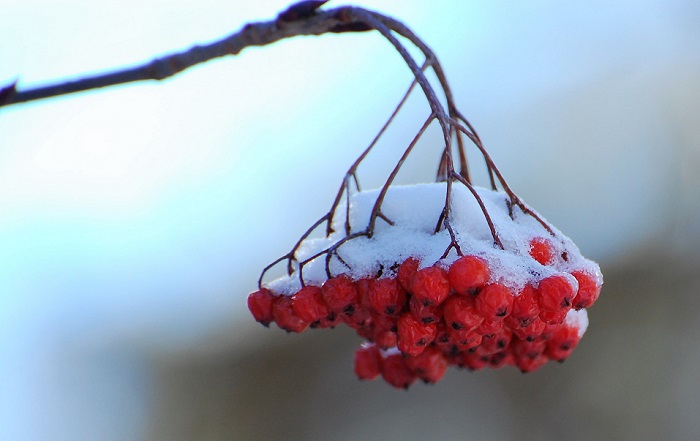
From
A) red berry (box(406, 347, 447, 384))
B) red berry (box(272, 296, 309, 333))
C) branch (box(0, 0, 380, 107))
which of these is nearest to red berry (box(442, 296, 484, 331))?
red berry (box(272, 296, 309, 333))

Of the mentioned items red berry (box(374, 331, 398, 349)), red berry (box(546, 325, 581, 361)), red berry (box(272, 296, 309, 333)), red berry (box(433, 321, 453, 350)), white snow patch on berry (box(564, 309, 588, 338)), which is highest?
red berry (box(272, 296, 309, 333))

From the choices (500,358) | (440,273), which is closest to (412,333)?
(440,273)

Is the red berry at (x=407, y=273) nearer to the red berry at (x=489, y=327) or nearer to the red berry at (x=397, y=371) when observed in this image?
the red berry at (x=489, y=327)

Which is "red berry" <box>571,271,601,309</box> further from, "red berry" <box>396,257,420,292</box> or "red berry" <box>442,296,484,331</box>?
"red berry" <box>396,257,420,292</box>

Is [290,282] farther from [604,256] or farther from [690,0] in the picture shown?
[690,0]

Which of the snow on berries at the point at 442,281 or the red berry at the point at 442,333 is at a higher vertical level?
the snow on berries at the point at 442,281

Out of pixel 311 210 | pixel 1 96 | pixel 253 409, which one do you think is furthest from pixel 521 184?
pixel 1 96

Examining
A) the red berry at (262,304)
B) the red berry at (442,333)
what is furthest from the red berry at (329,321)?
the red berry at (442,333)
